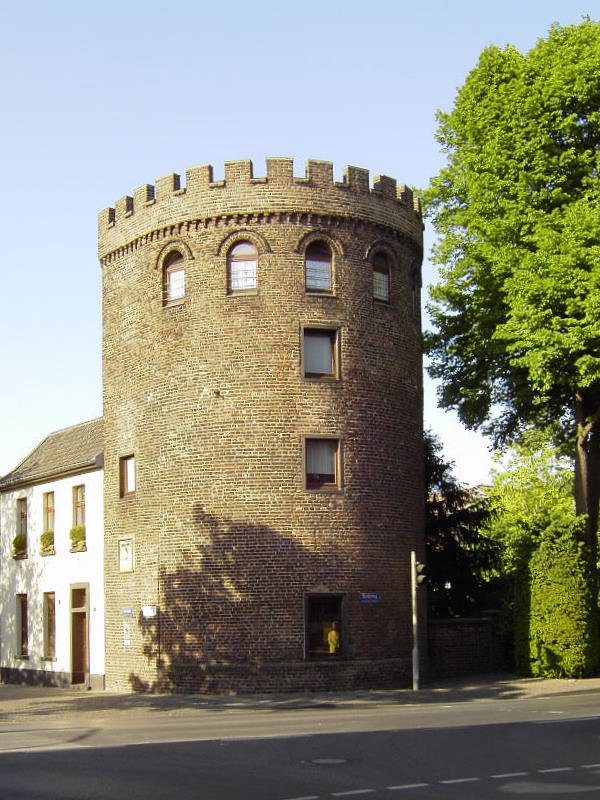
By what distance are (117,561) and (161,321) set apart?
6963 mm

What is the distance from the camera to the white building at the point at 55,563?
116ft

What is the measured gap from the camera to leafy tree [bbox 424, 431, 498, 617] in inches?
1537

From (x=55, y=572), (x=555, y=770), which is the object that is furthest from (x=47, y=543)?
(x=555, y=770)

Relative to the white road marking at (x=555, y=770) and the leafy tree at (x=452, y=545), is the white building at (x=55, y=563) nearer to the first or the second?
the leafy tree at (x=452, y=545)

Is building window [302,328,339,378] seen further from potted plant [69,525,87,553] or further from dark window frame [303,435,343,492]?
potted plant [69,525,87,553]

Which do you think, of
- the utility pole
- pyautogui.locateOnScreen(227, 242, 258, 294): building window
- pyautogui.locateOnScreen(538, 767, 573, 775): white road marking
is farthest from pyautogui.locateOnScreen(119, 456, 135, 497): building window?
pyautogui.locateOnScreen(538, 767, 573, 775): white road marking

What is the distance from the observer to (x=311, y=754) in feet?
53.2

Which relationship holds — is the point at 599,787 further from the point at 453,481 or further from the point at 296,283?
the point at 453,481

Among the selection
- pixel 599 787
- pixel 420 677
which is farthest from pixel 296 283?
pixel 599 787

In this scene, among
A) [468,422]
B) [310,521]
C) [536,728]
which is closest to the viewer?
[536,728]

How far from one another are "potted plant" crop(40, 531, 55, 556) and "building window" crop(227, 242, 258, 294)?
38.9 feet

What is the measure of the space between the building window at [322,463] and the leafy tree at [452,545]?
8.52m

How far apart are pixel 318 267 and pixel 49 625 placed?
49.6 ft

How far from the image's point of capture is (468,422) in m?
37.2
